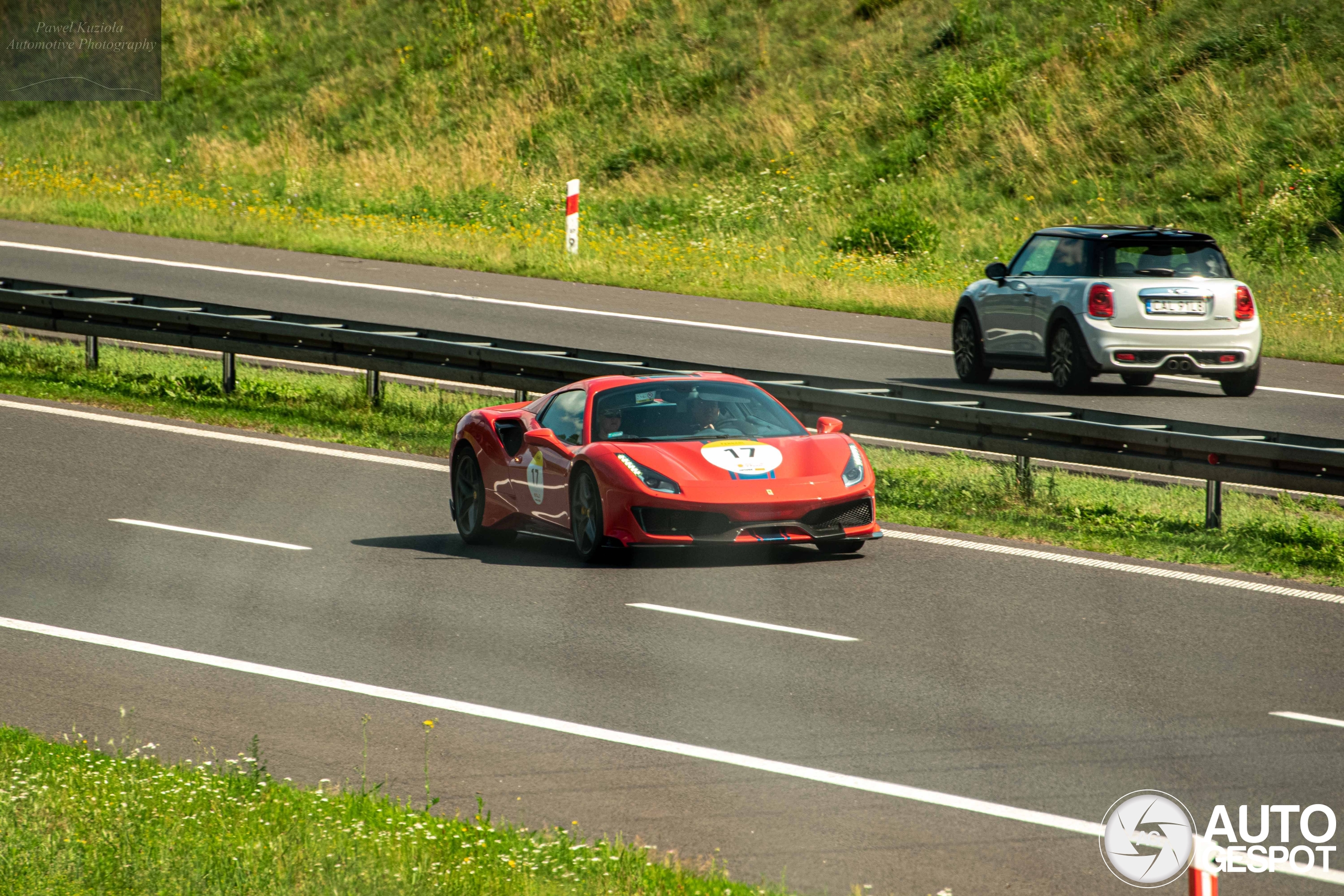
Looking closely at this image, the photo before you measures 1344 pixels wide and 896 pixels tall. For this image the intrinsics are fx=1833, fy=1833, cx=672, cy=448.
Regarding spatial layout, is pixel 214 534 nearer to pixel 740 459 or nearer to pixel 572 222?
pixel 740 459

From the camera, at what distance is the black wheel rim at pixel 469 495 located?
497 inches

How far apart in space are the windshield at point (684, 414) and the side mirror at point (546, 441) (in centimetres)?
20

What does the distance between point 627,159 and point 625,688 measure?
28162 mm

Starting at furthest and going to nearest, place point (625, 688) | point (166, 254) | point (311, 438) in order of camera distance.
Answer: point (166, 254)
point (311, 438)
point (625, 688)

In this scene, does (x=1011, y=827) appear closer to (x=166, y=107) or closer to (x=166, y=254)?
(x=166, y=254)

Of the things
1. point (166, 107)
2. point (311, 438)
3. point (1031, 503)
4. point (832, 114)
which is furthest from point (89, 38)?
point (1031, 503)

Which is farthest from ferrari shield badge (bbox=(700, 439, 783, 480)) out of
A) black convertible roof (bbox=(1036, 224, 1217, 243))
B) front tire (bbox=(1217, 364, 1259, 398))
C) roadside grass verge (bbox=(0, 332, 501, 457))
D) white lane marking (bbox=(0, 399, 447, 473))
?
front tire (bbox=(1217, 364, 1259, 398))

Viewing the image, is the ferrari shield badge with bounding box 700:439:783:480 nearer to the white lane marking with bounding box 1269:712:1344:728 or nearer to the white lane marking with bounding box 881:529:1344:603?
the white lane marking with bounding box 881:529:1344:603

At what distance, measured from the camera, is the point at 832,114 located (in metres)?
35.0

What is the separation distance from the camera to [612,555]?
11766 mm

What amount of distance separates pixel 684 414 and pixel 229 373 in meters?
7.93

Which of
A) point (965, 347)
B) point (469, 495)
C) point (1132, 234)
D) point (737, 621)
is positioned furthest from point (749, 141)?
point (737, 621)

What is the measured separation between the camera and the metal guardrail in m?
12.6

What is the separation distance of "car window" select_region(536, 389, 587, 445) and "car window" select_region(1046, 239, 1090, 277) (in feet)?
27.6
